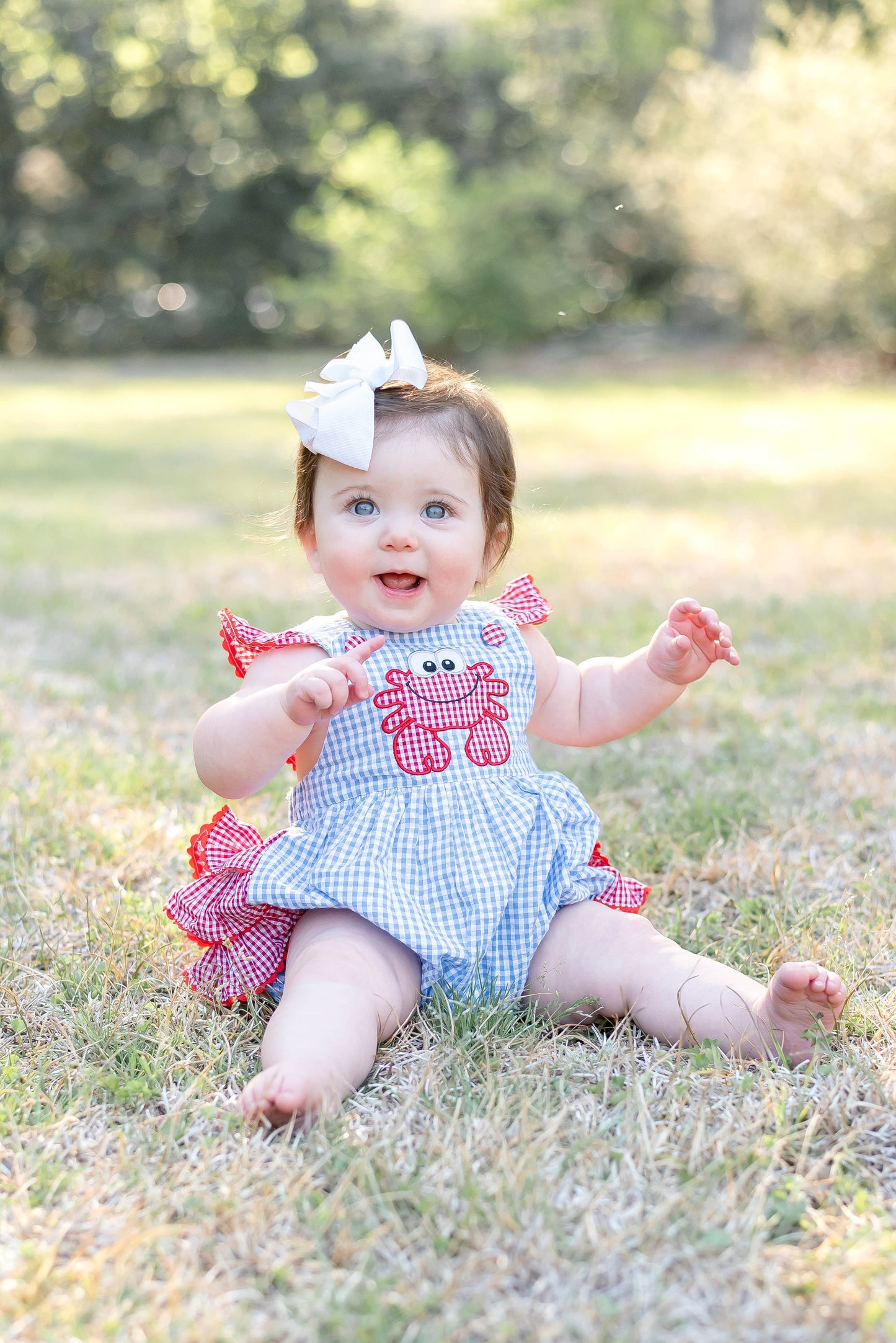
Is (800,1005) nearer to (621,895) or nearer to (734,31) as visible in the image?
(621,895)

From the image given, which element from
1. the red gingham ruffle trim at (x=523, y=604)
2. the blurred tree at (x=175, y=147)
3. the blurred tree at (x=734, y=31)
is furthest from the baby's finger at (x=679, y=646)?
the blurred tree at (x=175, y=147)

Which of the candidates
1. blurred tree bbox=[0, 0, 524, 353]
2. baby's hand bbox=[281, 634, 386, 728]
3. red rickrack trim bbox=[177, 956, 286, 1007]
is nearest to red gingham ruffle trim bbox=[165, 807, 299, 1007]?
red rickrack trim bbox=[177, 956, 286, 1007]

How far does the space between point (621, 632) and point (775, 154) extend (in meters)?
10.6

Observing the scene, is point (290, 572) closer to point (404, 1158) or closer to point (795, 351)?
point (404, 1158)

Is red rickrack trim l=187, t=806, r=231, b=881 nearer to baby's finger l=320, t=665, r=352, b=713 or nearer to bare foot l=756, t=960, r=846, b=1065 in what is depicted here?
baby's finger l=320, t=665, r=352, b=713

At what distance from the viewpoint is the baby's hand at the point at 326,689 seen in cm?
159

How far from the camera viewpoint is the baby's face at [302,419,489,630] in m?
1.81

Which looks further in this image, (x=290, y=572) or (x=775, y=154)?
(x=775, y=154)

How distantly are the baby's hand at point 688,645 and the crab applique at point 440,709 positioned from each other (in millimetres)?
Result: 243

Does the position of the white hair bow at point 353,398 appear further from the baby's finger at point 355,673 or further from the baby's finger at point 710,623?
the baby's finger at point 710,623

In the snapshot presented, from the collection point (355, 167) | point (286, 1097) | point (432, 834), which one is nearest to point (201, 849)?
point (432, 834)

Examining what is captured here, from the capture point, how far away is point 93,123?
65.3 feet

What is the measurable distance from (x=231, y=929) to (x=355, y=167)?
15.3 m

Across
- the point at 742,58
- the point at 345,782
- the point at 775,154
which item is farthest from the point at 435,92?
the point at 345,782
